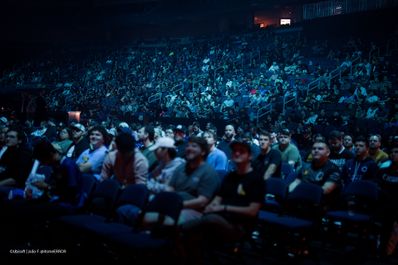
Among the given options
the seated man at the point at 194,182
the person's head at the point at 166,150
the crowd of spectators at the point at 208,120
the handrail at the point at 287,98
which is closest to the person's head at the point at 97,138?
the crowd of spectators at the point at 208,120

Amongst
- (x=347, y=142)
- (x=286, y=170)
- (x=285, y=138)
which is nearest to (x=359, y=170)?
(x=286, y=170)

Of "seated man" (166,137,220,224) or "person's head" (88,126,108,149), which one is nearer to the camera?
"seated man" (166,137,220,224)

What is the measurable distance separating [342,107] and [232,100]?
17.6ft

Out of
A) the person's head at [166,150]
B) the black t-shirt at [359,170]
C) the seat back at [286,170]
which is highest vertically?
the person's head at [166,150]

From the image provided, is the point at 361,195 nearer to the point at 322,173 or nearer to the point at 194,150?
the point at 322,173

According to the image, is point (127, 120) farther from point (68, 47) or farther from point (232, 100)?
point (68, 47)

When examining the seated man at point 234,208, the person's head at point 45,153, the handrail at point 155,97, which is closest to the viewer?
the seated man at point 234,208

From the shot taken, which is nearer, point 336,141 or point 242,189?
point 242,189

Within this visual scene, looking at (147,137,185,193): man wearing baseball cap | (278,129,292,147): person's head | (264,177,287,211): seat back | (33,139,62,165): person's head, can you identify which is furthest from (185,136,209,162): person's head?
(278,129,292,147): person's head

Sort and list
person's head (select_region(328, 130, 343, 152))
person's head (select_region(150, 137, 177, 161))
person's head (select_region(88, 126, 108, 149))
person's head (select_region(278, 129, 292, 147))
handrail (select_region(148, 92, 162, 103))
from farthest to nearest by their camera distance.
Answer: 1. handrail (select_region(148, 92, 162, 103))
2. person's head (select_region(278, 129, 292, 147))
3. person's head (select_region(328, 130, 343, 152))
4. person's head (select_region(88, 126, 108, 149))
5. person's head (select_region(150, 137, 177, 161))

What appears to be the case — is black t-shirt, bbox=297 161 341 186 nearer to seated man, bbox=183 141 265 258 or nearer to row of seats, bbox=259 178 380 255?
row of seats, bbox=259 178 380 255

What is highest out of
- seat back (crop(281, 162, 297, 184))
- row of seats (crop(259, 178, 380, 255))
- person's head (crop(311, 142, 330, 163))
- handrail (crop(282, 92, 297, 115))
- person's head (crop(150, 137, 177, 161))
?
handrail (crop(282, 92, 297, 115))

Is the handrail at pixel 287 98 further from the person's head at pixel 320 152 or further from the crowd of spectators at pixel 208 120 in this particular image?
the person's head at pixel 320 152

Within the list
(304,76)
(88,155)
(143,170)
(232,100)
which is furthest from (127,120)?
(143,170)
